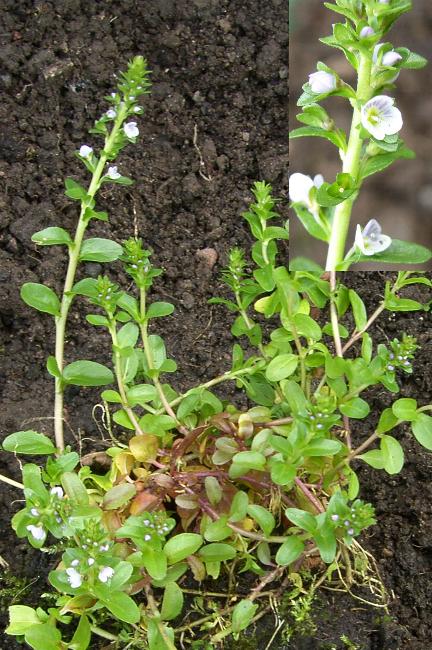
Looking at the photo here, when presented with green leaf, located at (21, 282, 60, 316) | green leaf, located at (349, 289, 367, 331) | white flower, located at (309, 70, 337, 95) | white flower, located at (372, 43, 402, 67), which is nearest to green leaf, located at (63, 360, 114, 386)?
green leaf, located at (21, 282, 60, 316)

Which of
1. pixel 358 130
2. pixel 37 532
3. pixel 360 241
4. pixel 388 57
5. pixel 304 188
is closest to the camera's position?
pixel 37 532

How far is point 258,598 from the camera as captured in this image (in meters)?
1.92

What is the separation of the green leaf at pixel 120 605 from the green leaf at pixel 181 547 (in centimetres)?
13

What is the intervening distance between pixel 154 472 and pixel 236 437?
22 cm

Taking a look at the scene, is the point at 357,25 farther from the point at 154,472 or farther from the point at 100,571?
the point at 100,571

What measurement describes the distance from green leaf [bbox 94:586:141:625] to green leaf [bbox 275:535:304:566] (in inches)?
12.0

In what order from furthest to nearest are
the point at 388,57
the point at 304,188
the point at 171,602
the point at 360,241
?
1. the point at 304,188
2. the point at 360,241
3. the point at 388,57
4. the point at 171,602

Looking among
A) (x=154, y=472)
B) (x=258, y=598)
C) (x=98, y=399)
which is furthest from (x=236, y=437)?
(x=98, y=399)

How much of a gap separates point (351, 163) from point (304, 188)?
7.2 inches

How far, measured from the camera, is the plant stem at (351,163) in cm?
186

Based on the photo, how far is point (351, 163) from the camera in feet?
6.40

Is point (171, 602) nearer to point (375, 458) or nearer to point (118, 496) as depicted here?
point (118, 496)

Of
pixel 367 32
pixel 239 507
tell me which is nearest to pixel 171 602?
pixel 239 507

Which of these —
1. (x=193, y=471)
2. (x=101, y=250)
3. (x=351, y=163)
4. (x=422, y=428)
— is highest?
(x=351, y=163)
